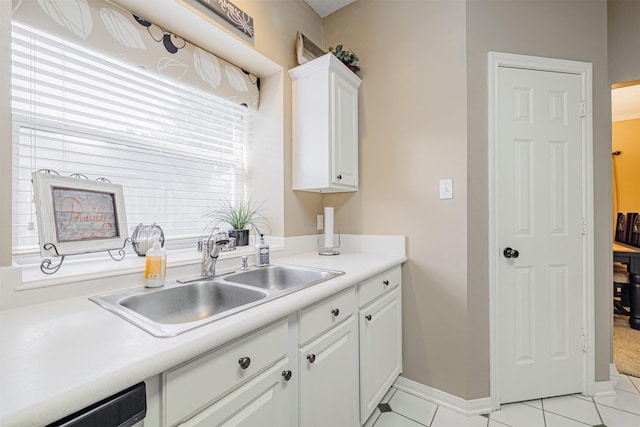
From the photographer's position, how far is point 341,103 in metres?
1.93

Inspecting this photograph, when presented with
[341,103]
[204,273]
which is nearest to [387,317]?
[204,273]

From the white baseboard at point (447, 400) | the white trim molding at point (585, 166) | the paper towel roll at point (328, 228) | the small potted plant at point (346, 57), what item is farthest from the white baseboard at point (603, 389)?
the small potted plant at point (346, 57)

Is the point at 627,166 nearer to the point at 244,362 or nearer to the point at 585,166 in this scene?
the point at 585,166

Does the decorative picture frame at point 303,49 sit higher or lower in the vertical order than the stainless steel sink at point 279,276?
higher

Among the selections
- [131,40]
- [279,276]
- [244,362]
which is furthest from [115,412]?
[131,40]

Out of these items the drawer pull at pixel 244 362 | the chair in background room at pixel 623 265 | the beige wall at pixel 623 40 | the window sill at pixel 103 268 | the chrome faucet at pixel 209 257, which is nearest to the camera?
the drawer pull at pixel 244 362

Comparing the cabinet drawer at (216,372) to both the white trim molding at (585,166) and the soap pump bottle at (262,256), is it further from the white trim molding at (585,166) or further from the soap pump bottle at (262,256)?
the white trim molding at (585,166)

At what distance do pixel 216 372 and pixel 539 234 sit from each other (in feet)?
6.44

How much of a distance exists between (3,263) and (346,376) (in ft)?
4.29

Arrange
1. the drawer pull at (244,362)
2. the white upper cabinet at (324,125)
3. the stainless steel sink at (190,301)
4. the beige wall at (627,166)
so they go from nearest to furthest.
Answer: the drawer pull at (244,362) < the stainless steel sink at (190,301) < the white upper cabinet at (324,125) < the beige wall at (627,166)

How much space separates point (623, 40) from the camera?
1993 mm

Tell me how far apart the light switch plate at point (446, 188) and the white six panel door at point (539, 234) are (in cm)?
29

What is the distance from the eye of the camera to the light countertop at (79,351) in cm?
48

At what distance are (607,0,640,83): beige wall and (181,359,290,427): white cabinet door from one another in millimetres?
2810
